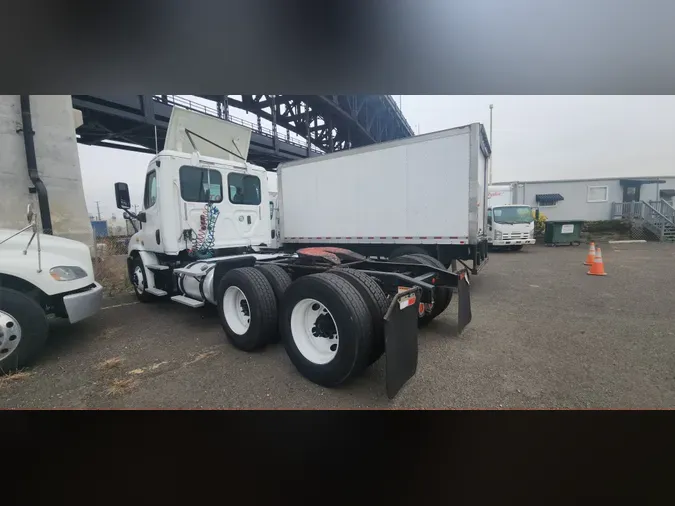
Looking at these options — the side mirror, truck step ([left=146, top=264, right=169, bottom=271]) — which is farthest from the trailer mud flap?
the side mirror

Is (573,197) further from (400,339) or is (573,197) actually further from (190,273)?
(190,273)

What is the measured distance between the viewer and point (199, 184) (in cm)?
443

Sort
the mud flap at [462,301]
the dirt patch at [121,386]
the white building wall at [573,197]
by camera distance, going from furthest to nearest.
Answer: the white building wall at [573,197] → the mud flap at [462,301] → the dirt patch at [121,386]

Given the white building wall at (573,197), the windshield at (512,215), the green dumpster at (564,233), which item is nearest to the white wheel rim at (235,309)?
the windshield at (512,215)

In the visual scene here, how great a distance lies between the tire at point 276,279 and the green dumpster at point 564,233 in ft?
50.8

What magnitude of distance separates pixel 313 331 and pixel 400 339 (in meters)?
0.87

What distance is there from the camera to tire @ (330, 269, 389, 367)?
7.67 feet

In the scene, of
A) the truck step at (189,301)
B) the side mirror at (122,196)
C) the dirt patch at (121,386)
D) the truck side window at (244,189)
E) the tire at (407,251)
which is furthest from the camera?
the tire at (407,251)

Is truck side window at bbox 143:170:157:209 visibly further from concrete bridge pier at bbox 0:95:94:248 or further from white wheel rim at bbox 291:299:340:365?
white wheel rim at bbox 291:299:340:365

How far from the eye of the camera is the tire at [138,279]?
15.9ft

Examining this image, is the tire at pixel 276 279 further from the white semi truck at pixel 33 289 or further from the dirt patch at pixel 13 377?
the dirt patch at pixel 13 377
